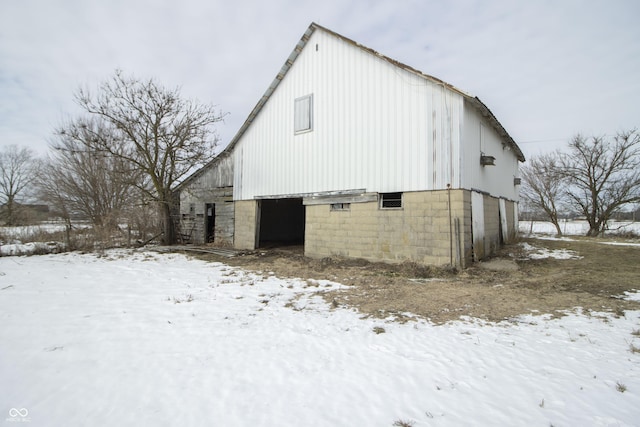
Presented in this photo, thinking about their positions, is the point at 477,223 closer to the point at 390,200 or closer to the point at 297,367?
the point at 390,200

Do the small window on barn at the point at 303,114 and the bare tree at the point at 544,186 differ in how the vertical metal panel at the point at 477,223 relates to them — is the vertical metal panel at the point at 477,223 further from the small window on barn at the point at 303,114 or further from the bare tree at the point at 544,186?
the bare tree at the point at 544,186

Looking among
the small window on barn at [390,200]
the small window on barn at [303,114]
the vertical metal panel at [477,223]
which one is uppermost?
the small window on barn at [303,114]

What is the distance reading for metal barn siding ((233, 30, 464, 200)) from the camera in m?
9.36

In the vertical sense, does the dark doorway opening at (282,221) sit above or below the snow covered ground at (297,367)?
above

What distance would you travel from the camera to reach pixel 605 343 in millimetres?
4176

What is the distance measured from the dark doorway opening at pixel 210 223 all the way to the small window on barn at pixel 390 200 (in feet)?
34.2

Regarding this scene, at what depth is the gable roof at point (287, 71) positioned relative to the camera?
9359mm

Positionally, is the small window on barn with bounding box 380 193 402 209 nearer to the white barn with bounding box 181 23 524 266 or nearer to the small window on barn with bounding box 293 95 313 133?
the white barn with bounding box 181 23 524 266

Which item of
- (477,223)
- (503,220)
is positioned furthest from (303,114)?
(503,220)

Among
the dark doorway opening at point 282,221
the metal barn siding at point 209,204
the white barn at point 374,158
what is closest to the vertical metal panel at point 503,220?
the white barn at point 374,158

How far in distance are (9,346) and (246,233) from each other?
35.9 ft

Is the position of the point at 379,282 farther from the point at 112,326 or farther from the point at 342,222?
the point at 112,326

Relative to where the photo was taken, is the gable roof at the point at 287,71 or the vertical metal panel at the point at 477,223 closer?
the gable roof at the point at 287,71

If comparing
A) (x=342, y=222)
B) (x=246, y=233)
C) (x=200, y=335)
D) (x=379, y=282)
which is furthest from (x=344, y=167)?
Result: (x=200, y=335)
